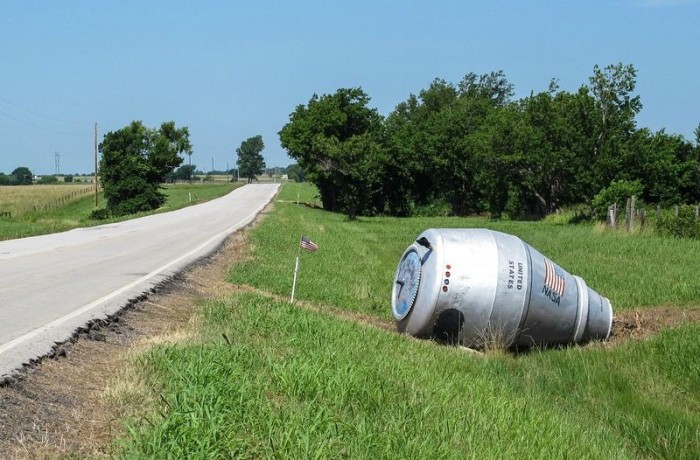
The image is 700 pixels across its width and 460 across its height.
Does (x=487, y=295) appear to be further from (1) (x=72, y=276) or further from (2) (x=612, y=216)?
(2) (x=612, y=216)

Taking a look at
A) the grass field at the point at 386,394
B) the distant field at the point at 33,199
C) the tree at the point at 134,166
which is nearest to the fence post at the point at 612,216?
the grass field at the point at 386,394

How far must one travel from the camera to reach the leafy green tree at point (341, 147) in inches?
2183

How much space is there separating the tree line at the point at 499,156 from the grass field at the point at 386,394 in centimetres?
3439

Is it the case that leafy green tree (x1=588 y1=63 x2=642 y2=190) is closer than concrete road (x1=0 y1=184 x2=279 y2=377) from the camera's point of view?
No

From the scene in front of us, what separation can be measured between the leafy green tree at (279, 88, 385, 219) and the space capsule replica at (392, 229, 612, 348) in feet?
143

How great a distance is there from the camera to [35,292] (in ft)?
38.4

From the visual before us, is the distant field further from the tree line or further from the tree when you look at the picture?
the tree line

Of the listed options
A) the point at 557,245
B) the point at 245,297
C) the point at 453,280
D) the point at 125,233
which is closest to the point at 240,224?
the point at 125,233

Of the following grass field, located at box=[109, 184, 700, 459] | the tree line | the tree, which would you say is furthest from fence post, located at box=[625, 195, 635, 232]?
the tree

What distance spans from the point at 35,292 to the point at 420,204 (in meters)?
64.2

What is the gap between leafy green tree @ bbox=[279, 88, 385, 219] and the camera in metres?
55.4

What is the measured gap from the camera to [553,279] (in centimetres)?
1109

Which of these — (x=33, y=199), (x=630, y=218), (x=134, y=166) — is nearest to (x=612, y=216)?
(x=630, y=218)

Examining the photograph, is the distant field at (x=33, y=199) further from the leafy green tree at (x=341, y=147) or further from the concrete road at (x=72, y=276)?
the concrete road at (x=72, y=276)
